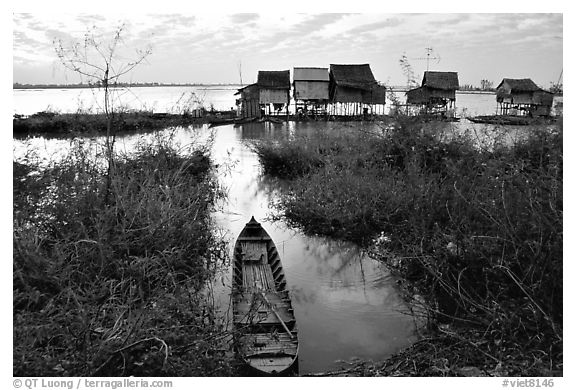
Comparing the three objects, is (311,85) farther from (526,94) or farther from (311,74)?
(526,94)

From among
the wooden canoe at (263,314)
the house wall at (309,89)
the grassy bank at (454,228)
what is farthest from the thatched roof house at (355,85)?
the wooden canoe at (263,314)

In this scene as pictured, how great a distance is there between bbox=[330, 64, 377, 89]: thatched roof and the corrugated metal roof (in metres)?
0.61

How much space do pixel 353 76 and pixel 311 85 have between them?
10.0 ft

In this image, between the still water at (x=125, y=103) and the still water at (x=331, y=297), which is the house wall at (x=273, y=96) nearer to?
the still water at (x=125, y=103)

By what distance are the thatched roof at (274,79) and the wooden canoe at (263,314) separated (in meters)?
28.2

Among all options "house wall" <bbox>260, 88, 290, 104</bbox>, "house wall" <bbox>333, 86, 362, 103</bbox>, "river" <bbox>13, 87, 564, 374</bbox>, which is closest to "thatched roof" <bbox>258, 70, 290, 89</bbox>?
"house wall" <bbox>260, 88, 290, 104</bbox>

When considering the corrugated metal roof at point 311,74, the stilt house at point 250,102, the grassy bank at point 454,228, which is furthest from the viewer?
the stilt house at point 250,102

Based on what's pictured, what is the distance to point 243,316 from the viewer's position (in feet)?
18.3

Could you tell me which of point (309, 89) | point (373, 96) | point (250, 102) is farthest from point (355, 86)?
point (250, 102)

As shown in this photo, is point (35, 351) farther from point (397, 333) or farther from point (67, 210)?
point (397, 333)

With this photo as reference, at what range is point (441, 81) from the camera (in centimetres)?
3697

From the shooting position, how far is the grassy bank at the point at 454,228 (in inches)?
183

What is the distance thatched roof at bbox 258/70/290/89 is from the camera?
3491 centimetres

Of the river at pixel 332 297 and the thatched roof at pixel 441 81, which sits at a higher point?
the thatched roof at pixel 441 81
